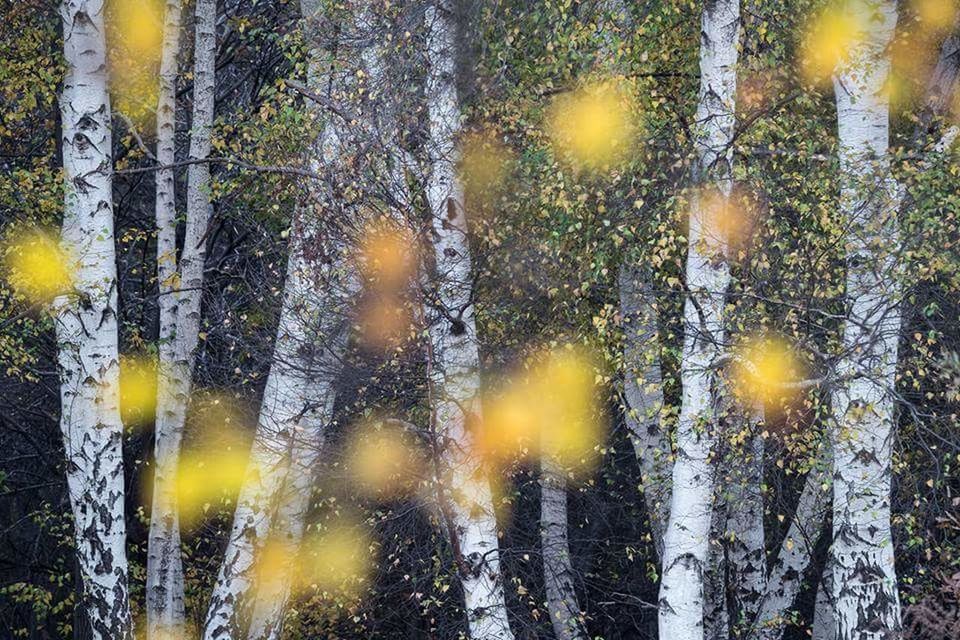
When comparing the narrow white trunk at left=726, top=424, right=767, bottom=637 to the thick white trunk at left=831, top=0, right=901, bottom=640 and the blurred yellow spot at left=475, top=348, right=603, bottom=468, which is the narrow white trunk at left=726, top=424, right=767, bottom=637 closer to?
the blurred yellow spot at left=475, top=348, right=603, bottom=468

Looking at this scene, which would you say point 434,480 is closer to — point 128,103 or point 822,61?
point 822,61

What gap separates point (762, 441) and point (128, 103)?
8.22 m

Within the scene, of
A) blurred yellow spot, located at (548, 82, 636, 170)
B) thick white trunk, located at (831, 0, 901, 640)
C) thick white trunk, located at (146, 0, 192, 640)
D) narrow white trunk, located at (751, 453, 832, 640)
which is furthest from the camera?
narrow white trunk, located at (751, 453, 832, 640)

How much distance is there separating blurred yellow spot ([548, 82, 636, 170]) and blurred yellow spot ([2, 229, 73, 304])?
438 cm

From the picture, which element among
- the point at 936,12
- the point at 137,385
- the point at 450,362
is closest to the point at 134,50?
the point at 137,385

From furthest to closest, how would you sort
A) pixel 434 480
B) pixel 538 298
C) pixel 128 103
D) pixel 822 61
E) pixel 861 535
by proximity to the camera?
pixel 128 103
pixel 538 298
pixel 822 61
pixel 434 480
pixel 861 535

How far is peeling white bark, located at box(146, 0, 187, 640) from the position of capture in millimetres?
11844

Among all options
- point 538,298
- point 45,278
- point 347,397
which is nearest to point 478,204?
point 538,298

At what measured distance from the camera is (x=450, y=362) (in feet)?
34.2

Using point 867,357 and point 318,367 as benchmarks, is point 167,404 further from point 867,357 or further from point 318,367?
point 867,357

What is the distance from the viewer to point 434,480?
411 inches

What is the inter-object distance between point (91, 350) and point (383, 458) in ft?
9.31

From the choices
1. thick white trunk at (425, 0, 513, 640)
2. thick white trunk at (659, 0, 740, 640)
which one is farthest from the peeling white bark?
thick white trunk at (659, 0, 740, 640)

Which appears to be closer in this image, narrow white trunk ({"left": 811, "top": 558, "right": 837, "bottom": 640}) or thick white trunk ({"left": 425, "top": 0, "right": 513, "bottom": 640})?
thick white trunk ({"left": 425, "top": 0, "right": 513, "bottom": 640})
